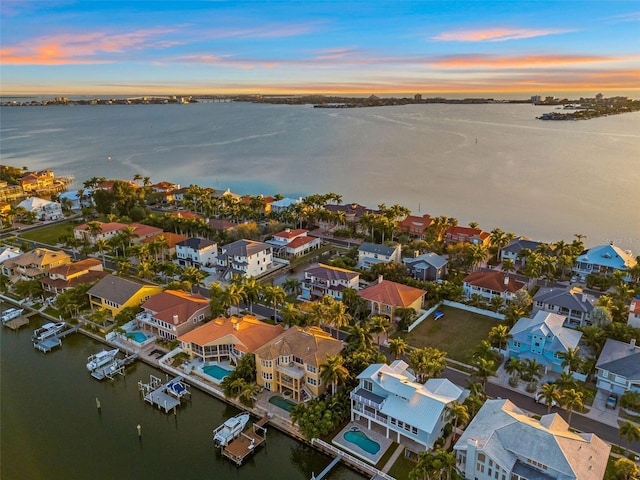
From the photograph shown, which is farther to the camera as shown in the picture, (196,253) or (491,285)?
(196,253)

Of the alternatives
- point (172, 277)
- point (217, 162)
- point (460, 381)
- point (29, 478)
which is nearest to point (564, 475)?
point (460, 381)

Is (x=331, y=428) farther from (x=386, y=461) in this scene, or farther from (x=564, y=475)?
(x=564, y=475)

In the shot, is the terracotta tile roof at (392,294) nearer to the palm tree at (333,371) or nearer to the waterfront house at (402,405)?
the waterfront house at (402,405)

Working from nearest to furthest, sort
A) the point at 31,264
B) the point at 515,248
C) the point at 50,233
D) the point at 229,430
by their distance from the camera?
the point at 229,430, the point at 31,264, the point at 515,248, the point at 50,233

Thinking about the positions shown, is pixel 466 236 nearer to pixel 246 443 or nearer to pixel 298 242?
pixel 298 242

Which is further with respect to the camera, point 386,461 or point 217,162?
point 217,162

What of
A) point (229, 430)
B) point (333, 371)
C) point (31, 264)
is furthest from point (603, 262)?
point (31, 264)
